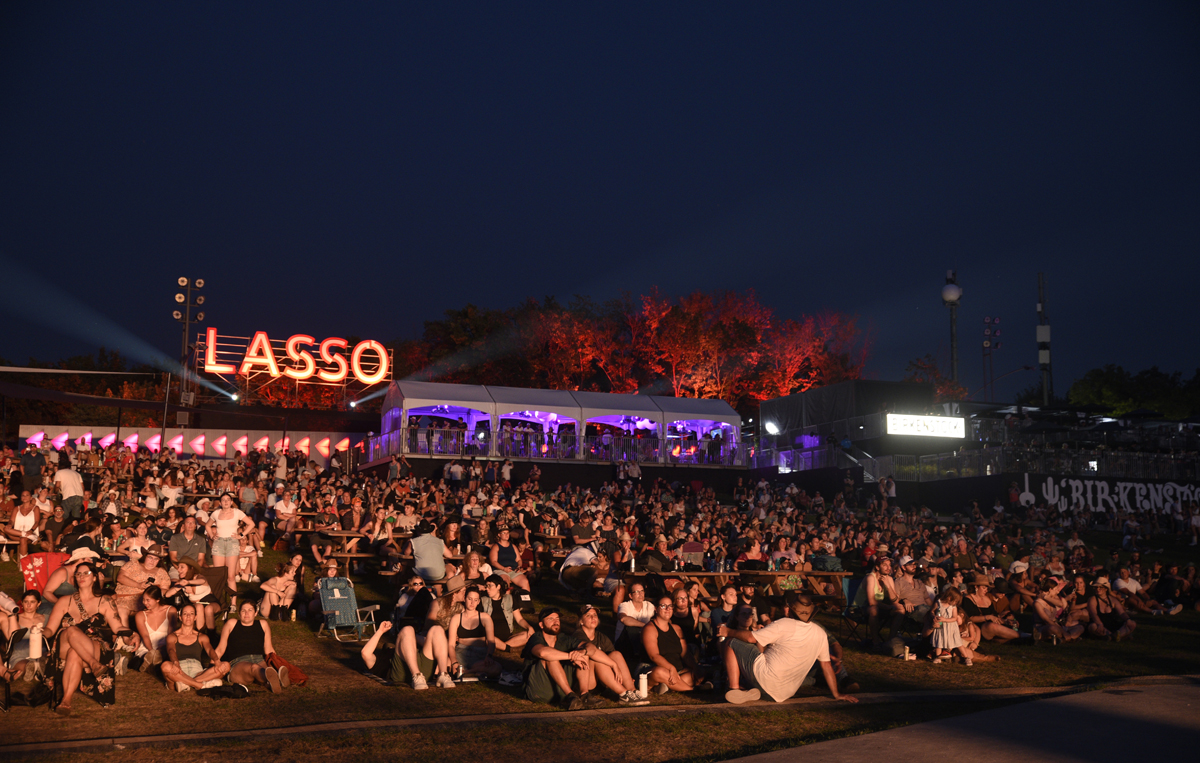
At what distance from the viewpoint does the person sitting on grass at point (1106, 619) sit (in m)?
13.0

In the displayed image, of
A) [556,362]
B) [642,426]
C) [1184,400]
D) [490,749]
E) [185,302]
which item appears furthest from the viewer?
[1184,400]

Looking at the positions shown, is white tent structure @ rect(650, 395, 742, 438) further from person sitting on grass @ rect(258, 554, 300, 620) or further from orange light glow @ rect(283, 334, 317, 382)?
person sitting on grass @ rect(258, 554, 300, 620)

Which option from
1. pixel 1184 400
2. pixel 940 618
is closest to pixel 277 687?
pixel 940 618

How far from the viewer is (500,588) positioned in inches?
410

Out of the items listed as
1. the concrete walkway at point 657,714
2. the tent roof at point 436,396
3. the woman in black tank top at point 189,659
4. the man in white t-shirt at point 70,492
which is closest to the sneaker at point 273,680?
the woman in black tank top at point 189,659

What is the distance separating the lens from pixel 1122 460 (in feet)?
103

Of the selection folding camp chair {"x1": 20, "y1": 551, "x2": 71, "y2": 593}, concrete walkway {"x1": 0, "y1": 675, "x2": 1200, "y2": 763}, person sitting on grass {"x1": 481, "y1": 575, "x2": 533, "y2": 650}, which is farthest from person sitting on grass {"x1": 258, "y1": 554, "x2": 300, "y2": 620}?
concrete walkway {"x1": 0, "y1": 675, "x2": 1200, "y2": 763}

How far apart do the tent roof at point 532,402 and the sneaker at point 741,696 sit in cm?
2466

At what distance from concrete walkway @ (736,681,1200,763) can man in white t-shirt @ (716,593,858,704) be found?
47.6 inches

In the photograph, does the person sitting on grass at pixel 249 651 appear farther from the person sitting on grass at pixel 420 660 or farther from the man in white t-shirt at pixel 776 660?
the man in white t-shirt at pixel 776 660

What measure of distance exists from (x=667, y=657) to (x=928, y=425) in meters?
29.6

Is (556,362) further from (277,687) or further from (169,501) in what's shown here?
(277,687)

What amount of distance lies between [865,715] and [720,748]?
1.76 m

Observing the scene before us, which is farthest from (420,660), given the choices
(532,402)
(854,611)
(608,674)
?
(532,402)
